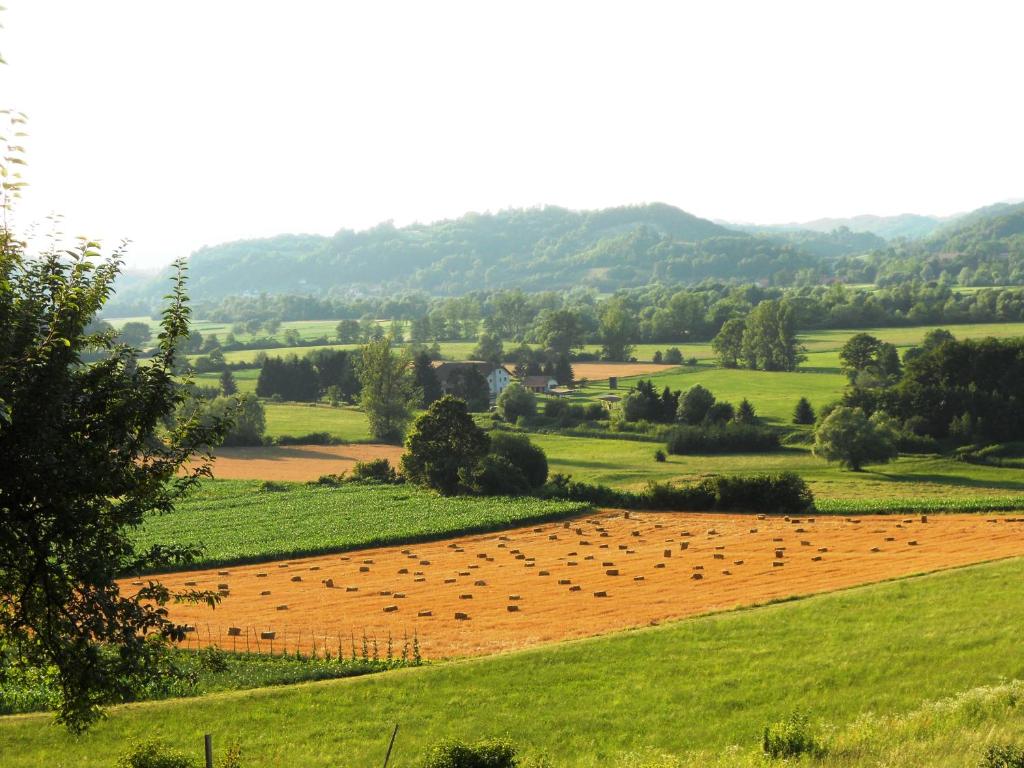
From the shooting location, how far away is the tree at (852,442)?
268 feet

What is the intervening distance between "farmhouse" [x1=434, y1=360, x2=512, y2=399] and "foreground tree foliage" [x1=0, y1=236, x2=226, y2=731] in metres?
115

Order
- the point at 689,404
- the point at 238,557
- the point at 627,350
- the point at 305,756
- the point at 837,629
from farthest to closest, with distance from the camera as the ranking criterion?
the point at 627,350 < the point at 689,404 < the point at 238,557 < the point at 837,629 < the point at 305,756

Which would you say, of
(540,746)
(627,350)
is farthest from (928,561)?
(627,350)

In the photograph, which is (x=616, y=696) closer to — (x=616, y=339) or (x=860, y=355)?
(x=860, y=355)

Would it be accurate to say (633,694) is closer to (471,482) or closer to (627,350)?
(471,482)

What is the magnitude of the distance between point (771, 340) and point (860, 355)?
2474cm

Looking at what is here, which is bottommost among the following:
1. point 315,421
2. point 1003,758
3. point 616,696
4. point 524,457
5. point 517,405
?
point 616,696

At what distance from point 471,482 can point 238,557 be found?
2370cm

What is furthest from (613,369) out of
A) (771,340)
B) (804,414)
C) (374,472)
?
(374,472)

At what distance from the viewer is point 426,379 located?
132 metres

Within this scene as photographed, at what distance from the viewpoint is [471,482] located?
74812mm

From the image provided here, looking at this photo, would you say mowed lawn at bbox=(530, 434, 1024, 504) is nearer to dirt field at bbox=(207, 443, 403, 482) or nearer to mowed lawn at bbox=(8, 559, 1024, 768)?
dirt field at bbox=(207, 443, 403, 482)

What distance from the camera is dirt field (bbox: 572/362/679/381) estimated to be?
150m

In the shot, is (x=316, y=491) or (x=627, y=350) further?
(x=627, y=350)
